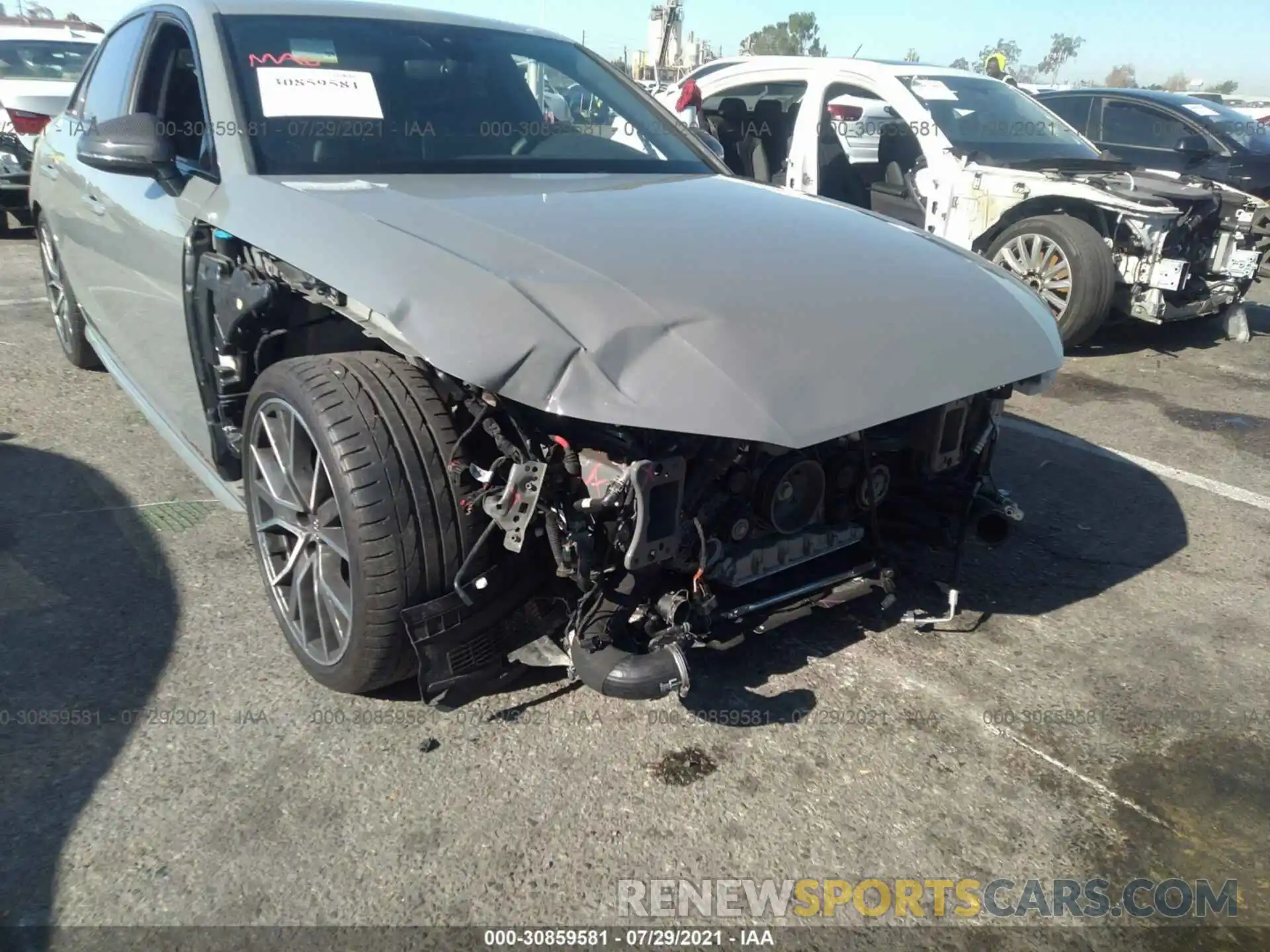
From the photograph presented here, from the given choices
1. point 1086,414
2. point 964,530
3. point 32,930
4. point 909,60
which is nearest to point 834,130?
Answer: point 909,60

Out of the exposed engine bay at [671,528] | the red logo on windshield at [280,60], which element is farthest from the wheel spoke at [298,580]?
the red logo on windshield at [280,60]

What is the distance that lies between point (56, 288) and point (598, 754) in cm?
453

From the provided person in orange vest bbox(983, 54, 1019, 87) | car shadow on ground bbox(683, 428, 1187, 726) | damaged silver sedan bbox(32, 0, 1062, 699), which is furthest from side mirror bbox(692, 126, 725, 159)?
person in orange vest bbox(983, 54, 1019, 87)

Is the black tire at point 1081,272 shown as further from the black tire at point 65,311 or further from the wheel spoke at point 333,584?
the black tire at point 65,311

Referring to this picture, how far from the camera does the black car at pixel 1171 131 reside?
29.9ft

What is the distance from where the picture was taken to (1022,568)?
3512 mm

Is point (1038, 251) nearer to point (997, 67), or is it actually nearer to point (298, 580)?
point (997, 67)

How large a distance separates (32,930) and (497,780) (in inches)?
38.5

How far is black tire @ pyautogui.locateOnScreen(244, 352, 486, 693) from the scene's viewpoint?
2205 mm

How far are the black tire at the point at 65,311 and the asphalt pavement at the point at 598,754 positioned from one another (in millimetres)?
1646

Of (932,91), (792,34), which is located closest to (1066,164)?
(932,91)

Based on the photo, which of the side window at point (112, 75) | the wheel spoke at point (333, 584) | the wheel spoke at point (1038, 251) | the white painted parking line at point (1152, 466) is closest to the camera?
the wheel spoke at point (333, 584)

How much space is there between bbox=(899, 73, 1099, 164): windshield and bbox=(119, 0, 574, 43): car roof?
400 cm

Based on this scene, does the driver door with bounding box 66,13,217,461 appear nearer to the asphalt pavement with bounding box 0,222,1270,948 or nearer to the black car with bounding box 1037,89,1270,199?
the asphalt pavement with bounding box 0,222,1270,948
